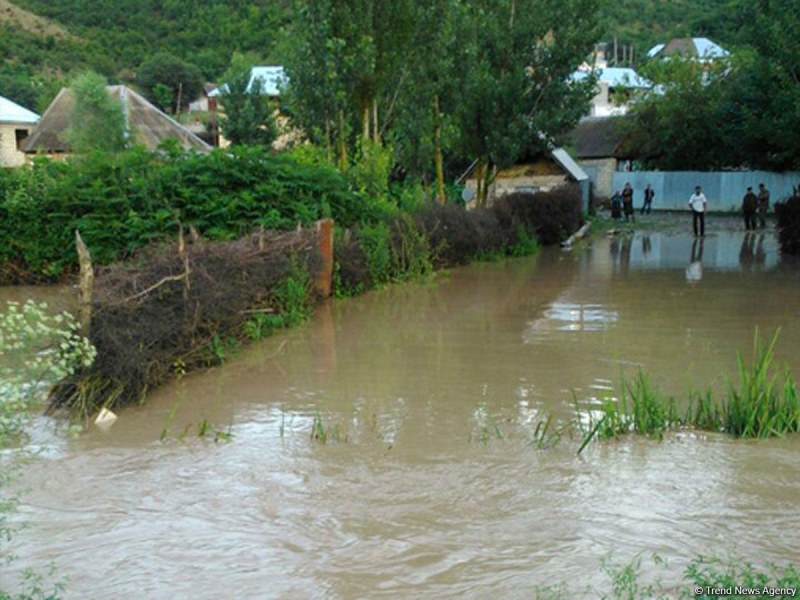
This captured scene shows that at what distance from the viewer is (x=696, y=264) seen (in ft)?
66.6

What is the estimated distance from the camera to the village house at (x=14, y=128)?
37.6 m

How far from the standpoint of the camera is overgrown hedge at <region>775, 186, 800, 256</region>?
22.1 m

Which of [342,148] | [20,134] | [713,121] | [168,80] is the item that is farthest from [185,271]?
[168,80]

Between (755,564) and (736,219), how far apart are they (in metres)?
30.5

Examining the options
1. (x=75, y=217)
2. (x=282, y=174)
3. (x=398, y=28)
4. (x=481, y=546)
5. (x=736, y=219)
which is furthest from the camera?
(x=736, y=219)

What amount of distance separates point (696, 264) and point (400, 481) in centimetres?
1531

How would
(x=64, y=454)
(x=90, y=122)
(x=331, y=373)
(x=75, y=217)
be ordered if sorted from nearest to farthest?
(x=64, y=454), (x=331, y=373), (x=75, y=217), (x=90, y=122)

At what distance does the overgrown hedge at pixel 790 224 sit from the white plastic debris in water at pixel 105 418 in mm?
18628

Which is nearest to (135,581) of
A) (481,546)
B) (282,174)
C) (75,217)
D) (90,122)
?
(481,546)

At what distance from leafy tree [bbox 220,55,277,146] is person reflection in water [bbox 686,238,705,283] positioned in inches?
878

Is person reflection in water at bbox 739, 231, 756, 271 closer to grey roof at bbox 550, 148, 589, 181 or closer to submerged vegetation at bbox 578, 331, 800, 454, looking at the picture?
grey roof at bbox 550, 148, 589, 181

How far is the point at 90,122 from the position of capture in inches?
1185

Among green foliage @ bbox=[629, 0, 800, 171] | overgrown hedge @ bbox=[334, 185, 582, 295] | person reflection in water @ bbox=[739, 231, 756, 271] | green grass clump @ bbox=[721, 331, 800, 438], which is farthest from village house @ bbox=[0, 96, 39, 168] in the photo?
green grass clump @ bbox=[721, 331, 800, 438]

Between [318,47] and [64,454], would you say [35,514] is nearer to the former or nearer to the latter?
[64,454]
